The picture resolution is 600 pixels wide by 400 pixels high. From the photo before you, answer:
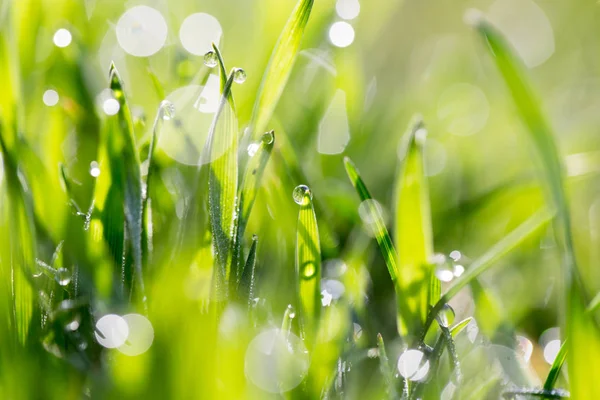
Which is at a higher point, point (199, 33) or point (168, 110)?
point (199, 33)

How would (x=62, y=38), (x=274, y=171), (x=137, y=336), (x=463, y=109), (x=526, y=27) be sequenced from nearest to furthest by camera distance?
(x=137, y=336) → (x=274, y=171) → (x=62, y=38) → (x=463, y=109) → (x=526, y=27)

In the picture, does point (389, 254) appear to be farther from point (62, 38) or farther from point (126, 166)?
point (62, 38)

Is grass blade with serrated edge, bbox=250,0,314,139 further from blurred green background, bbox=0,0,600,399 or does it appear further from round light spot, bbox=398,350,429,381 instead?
round light spot, bbox=398,350,429,381

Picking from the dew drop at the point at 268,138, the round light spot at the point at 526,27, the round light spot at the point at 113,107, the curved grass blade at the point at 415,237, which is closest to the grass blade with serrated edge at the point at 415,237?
the curved grass blade at the point at 415,237

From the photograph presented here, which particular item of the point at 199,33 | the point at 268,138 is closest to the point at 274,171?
the point at 268,138

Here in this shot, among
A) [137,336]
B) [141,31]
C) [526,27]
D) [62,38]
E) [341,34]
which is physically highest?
[526,27]

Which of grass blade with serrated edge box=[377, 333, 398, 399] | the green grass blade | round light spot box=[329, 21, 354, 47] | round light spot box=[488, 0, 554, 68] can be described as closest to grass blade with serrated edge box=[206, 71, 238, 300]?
grass blade with serrated edge box=[377, 333, 398, 399]

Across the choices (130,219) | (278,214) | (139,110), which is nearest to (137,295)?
(130,219)
